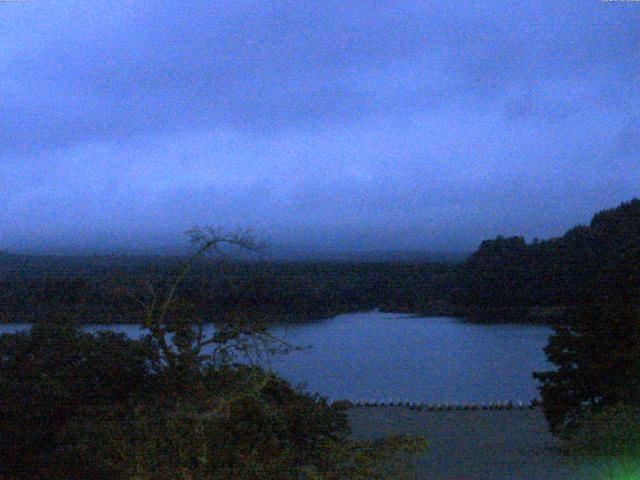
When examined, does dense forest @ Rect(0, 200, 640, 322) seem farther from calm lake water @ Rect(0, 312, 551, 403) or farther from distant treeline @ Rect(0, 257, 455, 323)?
distant treeline @ Rect(0, 257, 455, 323)

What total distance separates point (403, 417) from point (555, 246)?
2869 cm

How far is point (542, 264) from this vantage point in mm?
47312

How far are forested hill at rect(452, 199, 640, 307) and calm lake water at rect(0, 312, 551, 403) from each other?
7.07 metres

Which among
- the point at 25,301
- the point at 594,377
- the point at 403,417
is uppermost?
the point at 25,301

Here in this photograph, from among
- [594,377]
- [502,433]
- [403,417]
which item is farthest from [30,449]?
[403,417]

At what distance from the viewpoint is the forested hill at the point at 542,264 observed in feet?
148

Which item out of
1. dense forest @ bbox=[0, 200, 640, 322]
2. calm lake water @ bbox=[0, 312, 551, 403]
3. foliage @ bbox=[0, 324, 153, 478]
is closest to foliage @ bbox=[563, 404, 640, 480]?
foliage @ bbox=[0, 324, 153, 478]

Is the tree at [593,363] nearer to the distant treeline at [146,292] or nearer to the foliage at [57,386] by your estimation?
the distant treeline at [146,292]

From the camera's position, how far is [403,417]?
23594 mm

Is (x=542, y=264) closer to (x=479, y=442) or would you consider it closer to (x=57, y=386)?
(x=479, y=442)

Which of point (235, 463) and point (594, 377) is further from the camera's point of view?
point (594, 377)

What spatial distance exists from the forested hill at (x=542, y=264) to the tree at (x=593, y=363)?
26.6m

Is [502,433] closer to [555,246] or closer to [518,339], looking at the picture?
[518,339]

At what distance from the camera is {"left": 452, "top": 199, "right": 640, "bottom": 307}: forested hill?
1770 inches
